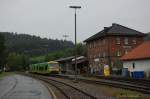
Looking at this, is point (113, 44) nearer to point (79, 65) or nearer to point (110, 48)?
point (110, 48)

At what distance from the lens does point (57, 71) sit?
76.9m

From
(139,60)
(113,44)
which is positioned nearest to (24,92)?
(139,60)

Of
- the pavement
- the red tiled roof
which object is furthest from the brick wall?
the pavement

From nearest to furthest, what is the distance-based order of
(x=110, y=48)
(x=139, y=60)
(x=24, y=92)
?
1. (x=24, y=92)
2. (x=139, y=60)
3. (x=110, y=48)

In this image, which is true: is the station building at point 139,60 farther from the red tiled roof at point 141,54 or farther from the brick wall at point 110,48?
the brick wall at point 110,48

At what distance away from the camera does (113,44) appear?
81.6m

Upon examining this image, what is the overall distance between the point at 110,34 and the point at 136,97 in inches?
2405

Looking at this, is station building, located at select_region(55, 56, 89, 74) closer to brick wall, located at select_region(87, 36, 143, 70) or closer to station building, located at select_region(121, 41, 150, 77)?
brick wall, located at select_region(87, 36, 143, 70)

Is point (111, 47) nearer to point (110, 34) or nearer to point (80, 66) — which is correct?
point (110, 34)

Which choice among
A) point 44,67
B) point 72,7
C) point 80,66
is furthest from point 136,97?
point 80,66

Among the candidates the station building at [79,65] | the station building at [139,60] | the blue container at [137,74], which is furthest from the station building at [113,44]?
the blue container at [137,74]

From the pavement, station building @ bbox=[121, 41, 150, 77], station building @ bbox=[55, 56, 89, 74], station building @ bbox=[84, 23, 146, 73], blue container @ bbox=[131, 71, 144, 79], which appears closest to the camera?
the pavement

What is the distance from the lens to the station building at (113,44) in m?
79.9

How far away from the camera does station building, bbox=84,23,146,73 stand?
262ft
